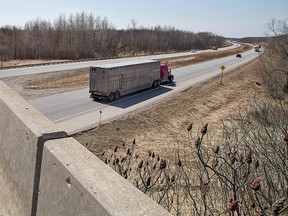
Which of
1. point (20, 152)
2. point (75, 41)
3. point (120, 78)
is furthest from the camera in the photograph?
point (75, 41)

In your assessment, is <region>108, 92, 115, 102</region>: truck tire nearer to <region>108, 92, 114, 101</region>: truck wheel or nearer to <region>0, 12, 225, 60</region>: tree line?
<region>108, 92, 114, 101</region>: truck wheel

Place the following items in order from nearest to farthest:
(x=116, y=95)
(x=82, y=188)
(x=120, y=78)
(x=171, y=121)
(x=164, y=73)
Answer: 1. (x=82, y=188)
2. (x=171, y=121)
3. (x=116, y=95)
4. (x=120, y=78)
5. (x=164, y=73)

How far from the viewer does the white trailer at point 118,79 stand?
28625mm

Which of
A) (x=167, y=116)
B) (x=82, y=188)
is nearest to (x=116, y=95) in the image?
(x=167, y=116)

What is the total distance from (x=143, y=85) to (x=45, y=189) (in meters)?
32.4

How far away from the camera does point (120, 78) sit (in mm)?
30469

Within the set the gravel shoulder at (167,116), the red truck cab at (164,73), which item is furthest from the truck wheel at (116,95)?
the red truck cab at (164,73)

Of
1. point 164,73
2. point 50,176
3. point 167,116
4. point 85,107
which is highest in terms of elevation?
point 164,73

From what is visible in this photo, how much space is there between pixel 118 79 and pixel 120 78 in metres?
0.39

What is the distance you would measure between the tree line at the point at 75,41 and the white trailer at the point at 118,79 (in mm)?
43399

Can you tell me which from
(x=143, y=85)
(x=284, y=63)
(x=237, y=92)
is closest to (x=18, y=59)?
(x=143, y=85)

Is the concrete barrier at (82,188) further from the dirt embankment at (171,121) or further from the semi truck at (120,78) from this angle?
the semi truck at (120,78)

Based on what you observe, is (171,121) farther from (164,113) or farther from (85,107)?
(85,107)

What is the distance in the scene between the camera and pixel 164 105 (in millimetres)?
29281
